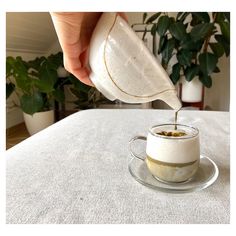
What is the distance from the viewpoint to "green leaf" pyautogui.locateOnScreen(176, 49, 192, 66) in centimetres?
150

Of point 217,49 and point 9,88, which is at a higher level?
point 217,49

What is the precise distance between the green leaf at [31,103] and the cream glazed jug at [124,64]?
4.14ft

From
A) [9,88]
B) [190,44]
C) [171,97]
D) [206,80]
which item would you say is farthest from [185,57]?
[171,97]

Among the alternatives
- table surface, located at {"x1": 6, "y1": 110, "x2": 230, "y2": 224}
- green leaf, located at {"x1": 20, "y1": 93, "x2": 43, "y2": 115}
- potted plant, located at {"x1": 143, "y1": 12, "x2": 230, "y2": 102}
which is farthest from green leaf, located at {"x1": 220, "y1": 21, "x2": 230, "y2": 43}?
green leaf, located at {"x1": 20, "y1": 93, "x2": 43, "y2": 115}

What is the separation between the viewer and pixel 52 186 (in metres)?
0.35

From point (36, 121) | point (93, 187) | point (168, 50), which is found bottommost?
point (36, 121)

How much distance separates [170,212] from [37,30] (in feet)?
5.58

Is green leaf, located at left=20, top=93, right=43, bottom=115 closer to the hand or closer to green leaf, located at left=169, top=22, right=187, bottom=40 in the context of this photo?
green leaf, located at left=169, top=22, right=187, bottom=40

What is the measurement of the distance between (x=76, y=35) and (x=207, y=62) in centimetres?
133

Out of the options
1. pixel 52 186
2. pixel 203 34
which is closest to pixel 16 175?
pixel 52 186

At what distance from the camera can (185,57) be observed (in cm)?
150

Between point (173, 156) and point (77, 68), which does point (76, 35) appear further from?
point (173, 156)

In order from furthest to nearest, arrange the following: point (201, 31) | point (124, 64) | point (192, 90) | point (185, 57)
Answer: point (192, 90) < point (185, 57) < point (201, 31) < point (124, 64)

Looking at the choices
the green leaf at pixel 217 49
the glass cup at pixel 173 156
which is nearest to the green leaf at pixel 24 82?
the green leaf at pixel 217 49
